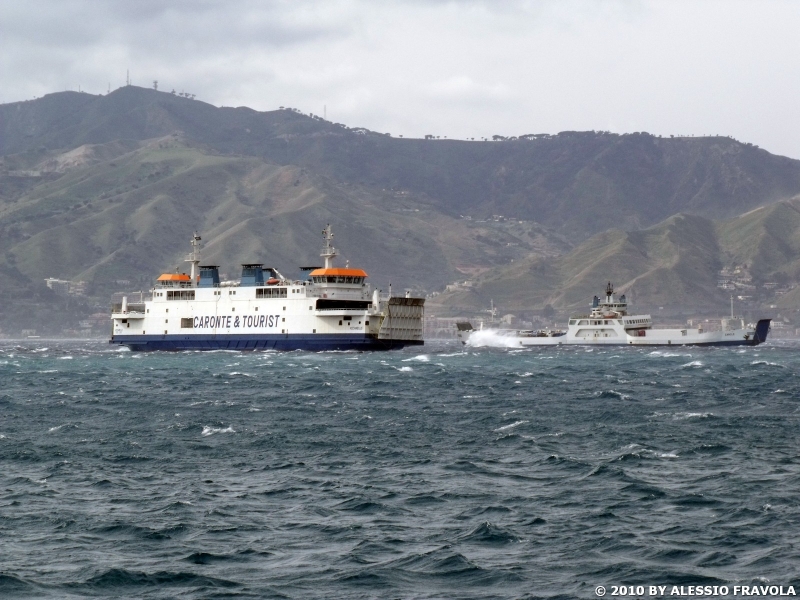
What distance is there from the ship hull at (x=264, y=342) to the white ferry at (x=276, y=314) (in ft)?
0.35

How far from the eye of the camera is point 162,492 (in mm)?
33469

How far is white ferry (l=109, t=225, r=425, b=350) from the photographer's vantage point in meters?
125

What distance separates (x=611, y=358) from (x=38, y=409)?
226 feet

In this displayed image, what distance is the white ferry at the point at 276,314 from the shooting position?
125375 millimetres

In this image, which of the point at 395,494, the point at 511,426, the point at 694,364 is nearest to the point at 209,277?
the point at 694,364

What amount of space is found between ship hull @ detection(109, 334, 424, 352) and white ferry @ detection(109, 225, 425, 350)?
0.35 ft

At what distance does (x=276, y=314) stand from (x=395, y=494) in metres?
97.4

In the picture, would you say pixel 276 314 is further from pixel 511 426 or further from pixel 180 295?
pixel 511 426

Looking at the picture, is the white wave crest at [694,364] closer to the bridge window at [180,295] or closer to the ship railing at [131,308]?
the bridge window at [180,295]

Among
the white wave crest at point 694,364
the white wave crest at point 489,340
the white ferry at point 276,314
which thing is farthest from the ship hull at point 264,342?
the white wave crest at point 694,364

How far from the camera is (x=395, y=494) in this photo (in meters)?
32.9

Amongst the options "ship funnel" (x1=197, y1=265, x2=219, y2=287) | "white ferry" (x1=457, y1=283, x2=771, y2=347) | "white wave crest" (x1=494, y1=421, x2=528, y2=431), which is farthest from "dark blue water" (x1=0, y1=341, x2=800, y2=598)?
"white ferry" (x1=457, y1=283, x2=771, y2=347)

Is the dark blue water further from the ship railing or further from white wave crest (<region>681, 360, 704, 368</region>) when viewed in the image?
the ship railing

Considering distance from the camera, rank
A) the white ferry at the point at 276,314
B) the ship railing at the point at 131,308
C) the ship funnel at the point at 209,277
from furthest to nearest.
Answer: the ship railing at the point at 131,308, the ship funnel at the point at 209,277, the white ferry at the point at 276,314
